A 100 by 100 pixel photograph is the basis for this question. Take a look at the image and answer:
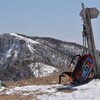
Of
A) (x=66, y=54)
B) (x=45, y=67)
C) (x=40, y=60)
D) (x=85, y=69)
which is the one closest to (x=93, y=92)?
(x=85, y=69)

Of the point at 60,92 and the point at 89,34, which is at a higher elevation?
the point at 89,34

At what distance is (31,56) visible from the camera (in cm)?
11044

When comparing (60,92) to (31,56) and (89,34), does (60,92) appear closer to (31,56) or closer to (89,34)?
(89,34)

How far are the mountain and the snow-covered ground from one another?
→ 7404 cm

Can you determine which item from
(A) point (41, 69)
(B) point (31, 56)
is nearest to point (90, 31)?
(A) point (41, 69)

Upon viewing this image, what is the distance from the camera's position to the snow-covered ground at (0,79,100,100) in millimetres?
13773

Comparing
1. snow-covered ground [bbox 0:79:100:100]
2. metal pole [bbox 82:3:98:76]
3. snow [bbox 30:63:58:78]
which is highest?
metal pole [bbox 82:3:98:76]

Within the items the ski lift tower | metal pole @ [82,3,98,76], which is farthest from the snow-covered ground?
metal pole @ [82,3,98,76]

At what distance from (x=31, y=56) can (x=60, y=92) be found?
3771 inches

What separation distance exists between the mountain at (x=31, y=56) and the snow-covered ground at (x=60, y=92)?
74.0 m

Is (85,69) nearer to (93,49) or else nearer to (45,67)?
(93,49)

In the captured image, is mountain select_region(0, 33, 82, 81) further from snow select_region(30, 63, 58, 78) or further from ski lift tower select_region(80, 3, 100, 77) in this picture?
ski lift tower select_region(80, 3, 100, 77)

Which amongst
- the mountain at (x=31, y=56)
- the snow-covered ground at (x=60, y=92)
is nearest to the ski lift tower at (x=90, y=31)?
the snow-covered ground at (x=60, y=92)

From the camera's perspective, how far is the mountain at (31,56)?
317ft
